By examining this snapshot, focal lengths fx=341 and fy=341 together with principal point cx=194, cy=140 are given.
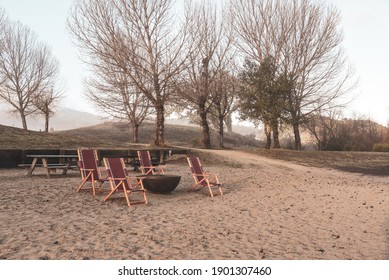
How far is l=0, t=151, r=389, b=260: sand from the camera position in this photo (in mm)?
4457

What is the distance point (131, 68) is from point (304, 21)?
13772 mm

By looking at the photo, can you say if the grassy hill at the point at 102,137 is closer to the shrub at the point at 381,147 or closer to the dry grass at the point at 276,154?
the dry grass at the point at 276,154

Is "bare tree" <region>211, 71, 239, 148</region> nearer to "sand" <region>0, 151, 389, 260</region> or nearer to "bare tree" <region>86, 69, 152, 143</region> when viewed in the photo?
"bare tree" <region>86, 69, 152, 143</region>

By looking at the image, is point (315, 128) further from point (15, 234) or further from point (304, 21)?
point (15, 234)

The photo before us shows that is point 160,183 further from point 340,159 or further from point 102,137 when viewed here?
point 102,137

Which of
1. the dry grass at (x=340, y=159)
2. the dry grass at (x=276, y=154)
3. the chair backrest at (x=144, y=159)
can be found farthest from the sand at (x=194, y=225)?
the dry grass at (x=340, y=159)

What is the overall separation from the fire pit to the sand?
202 mm

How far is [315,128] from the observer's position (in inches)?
1417

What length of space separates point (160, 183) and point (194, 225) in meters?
3.13

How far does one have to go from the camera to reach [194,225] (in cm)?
588

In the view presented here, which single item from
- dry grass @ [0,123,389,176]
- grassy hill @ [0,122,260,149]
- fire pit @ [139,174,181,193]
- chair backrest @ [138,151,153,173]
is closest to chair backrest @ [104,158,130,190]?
fire pit @ [139,174,181,193]

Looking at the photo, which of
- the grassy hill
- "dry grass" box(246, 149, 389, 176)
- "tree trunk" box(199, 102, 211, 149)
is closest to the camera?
"dry grass" box(246, 149, 389, 176)

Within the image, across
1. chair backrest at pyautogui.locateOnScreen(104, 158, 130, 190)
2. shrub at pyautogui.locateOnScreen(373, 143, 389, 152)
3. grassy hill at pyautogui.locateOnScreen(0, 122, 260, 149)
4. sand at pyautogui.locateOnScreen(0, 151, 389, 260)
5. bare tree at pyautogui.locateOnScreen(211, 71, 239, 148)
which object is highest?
bare tree at pyautogui.locateOnScreen(211, 71, 239, 148)

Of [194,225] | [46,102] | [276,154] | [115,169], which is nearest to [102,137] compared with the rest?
[46,102]
